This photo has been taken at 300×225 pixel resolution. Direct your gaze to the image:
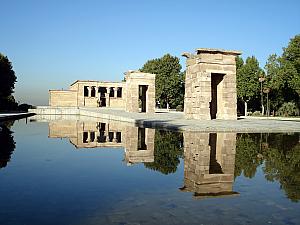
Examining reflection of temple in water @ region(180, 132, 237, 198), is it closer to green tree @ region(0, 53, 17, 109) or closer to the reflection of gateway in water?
the reflection of gateway in water

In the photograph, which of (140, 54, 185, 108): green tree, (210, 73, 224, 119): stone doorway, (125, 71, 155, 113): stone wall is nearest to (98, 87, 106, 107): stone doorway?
(140, 54, 185, 108): green tree

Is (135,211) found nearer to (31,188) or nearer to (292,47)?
(31,188)

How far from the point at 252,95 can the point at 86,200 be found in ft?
144

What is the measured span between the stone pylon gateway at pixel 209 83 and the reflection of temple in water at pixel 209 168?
11363mm

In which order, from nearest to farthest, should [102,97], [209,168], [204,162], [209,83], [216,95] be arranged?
[209,168]
[204,162]
[209,83]
[216,95]
[102,97]

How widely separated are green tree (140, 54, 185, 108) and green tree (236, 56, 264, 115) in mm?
11980

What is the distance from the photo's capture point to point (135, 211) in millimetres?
3451

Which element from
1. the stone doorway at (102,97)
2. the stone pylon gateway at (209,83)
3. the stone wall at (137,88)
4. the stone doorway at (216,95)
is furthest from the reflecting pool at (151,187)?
the stone doorway at (102,97)

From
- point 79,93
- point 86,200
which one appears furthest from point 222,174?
point 79,93

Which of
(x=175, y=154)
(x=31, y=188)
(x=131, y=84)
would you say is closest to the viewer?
(x=31, y=188)

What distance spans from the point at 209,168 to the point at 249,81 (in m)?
41.8

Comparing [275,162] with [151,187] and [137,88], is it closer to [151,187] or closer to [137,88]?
[151,187]

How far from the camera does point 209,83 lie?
20734 mm

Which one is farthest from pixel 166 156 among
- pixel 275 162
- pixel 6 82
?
pixel 6 82
